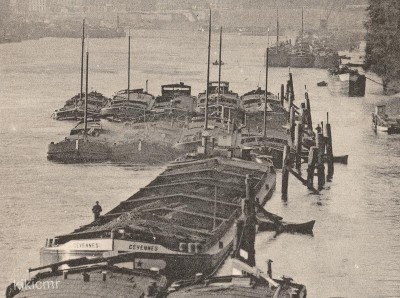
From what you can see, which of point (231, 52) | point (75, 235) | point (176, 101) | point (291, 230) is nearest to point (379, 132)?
point (176, 101)

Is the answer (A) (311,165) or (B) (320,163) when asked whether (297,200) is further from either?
(B) (320,163)

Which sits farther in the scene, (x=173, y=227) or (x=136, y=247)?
(x=173, y=227)

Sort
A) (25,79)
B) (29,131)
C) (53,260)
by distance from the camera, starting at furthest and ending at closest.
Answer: (25,79) < (29,131) < (53,260)

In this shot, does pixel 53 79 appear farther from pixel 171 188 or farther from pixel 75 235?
pixel 75 235

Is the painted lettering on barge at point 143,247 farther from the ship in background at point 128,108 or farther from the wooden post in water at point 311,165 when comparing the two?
the ship in background at point 128,108

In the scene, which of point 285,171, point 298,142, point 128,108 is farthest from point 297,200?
point 128,108
